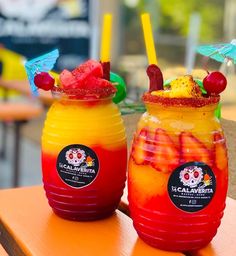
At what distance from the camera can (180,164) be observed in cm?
91

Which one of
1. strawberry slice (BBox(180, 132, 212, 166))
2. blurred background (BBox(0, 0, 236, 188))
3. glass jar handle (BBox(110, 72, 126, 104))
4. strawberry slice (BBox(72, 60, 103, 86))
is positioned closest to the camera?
strawberry slice (BBox(180, 132, 212, 166))

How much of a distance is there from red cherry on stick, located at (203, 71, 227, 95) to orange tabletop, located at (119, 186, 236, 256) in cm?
28

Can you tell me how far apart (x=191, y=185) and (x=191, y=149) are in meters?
0.06

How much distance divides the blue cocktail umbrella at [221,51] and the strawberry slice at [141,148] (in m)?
0.19

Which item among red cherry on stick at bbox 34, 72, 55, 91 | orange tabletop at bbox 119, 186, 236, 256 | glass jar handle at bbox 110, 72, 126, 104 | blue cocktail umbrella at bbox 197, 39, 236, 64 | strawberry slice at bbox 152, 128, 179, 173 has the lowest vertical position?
orange tabletop at bbox 119, 186, 236, 256

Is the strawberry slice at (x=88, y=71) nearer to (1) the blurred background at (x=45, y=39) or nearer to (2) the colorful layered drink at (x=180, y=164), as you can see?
(2) the colorful layered drink at (x=180, y=164)

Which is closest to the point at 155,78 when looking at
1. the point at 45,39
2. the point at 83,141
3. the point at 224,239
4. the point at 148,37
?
the point at 148,37

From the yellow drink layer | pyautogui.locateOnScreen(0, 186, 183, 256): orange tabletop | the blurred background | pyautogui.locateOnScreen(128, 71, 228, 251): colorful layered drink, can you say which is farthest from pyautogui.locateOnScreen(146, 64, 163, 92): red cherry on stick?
the blurred background

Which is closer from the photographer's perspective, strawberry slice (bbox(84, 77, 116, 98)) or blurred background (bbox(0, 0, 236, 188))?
strawberry slice (bbox(84, 77, 116, 98))

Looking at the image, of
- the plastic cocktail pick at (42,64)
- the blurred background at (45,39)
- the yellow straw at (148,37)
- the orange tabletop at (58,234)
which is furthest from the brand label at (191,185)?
the blurred background at (45,39)

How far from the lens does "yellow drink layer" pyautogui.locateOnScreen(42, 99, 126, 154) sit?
1053 millimetres

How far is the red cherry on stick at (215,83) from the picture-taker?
3.07 feet

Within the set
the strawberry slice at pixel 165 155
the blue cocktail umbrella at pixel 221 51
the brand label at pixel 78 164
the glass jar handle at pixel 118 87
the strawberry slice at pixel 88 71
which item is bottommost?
the brand label at pixel 78 164

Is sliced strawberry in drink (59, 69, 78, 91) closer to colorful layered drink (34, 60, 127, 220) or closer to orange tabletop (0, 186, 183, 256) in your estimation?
colorful layered drink (34, 60, 127, 220)
